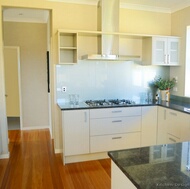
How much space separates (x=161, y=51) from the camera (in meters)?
4.07

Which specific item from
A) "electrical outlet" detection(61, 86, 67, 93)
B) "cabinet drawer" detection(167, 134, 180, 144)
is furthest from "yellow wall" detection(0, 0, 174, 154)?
"cabinet drawer" detection(167, 134, 180, 144)

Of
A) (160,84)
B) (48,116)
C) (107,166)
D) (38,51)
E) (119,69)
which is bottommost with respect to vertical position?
(107,166)

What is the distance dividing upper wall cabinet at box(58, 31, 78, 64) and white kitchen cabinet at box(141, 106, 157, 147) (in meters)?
1.58

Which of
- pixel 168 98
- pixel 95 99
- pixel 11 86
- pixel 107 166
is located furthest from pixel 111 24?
pixel 11 86

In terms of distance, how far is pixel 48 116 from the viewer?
223 inches

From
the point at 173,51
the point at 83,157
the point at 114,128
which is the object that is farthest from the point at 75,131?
the point at 173,51

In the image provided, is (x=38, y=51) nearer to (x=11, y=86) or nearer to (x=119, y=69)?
(x=11, y=86)

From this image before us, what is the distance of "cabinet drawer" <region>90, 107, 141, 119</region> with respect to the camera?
349 cm

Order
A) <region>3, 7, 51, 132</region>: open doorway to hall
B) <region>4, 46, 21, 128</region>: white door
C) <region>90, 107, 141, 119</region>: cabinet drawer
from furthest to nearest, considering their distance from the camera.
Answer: <region>4, 46, 21, 128</region>: white door
<region>3, 7, 51, 132</region>: open doorway to hall
<region>90, 107, 141, 119</region>: cabinet drawer

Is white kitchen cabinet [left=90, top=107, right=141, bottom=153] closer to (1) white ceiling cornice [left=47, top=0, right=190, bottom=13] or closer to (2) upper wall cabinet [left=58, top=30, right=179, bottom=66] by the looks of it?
(2) upper wall cabinet [left=58, top=30, right=179, bottom=66]

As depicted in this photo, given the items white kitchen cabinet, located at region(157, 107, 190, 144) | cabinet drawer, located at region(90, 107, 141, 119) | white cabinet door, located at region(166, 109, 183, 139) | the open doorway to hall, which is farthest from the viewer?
the open doorway to hall

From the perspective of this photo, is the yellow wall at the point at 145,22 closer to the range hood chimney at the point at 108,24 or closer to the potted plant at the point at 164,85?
the range hood chimney at the point at 108,24

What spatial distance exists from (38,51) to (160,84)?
318 centimetres

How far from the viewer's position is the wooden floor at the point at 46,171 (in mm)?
2857
